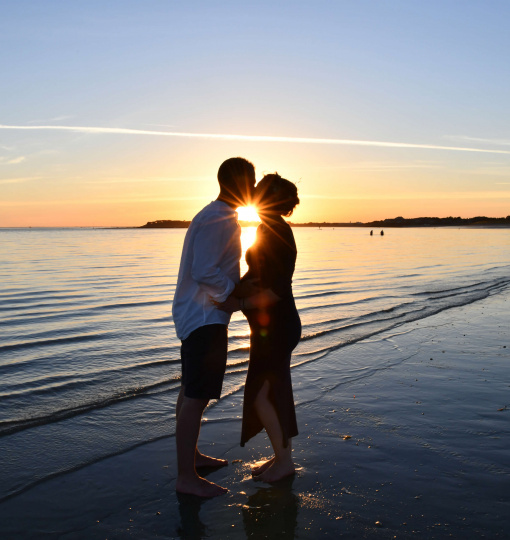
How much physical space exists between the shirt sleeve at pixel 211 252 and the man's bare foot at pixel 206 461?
4.95 ft

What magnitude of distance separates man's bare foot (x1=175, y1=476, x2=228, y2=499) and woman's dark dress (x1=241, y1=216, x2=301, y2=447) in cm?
47

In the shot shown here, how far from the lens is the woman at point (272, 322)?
3.58 meters

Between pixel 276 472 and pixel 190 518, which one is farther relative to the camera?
pixel 276 472

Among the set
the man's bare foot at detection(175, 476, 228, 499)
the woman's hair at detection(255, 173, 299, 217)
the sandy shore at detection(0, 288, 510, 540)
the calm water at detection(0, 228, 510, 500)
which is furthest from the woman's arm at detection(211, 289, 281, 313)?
the calm water at detection(0, 228, 510, 500)

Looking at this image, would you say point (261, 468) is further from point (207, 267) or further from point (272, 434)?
point (207, 267)

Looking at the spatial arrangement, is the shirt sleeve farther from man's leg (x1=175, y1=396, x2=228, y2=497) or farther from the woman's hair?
man's leg (x1=175, y1=396, x2=228, y2=497)

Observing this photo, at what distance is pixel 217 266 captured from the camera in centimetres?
346

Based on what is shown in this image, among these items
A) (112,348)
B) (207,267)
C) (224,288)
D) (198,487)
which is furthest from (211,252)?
(112,348)

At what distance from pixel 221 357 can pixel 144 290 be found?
13789 millimetres

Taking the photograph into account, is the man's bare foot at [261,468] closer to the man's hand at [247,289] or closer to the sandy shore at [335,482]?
the sandy shore at [335,482]

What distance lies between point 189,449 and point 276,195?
6.18 feet

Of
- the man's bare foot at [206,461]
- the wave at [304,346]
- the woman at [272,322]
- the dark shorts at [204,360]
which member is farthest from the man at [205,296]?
the wave at [304,346]

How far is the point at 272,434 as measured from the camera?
392 centimetres

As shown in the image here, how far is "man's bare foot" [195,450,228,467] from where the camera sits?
13.6 feet
